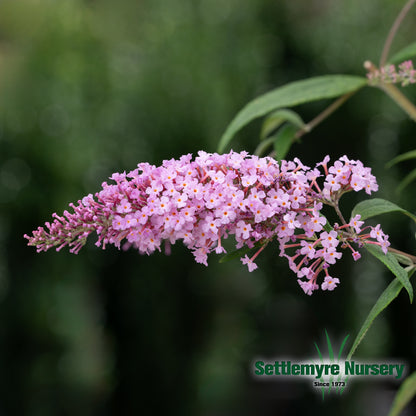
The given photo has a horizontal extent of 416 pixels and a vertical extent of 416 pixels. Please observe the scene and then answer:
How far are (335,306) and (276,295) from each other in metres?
0.35

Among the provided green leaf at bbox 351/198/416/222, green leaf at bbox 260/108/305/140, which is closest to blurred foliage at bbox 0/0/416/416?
green leaf at bbox 260/108/305/140

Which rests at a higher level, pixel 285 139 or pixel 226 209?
pixel 285 139

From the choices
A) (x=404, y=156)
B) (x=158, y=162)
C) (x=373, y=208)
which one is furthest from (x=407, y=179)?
(x=158, y=162)

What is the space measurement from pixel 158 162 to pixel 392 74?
2471 millimetres

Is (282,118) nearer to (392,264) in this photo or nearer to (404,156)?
(404,156)

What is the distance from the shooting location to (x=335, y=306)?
3.03 meters

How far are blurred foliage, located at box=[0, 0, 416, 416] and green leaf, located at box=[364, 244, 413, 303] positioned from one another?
2.39 metres

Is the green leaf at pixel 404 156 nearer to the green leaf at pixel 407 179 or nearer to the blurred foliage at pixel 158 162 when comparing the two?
the green leaf at pixel 407 179

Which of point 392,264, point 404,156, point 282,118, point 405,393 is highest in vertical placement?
point 282,118

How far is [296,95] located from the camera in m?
0.82

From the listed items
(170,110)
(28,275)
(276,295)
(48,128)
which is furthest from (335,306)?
(48,128)

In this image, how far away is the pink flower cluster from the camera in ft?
2.40

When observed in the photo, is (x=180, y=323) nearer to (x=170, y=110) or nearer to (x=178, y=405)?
(x=178, y=405)

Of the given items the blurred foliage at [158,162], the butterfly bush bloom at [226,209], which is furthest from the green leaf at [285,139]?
the blurred foliage at [158,162]
